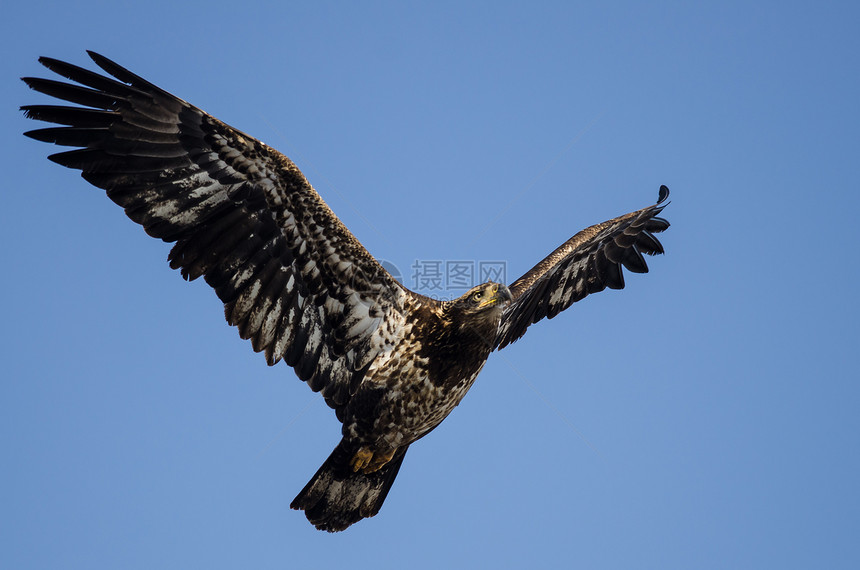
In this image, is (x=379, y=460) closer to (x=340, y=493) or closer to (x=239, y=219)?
(x=340, y=493)

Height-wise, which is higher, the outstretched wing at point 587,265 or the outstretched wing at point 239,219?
the outstretched wing at point 587,265

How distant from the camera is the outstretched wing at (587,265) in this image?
9828 millimetres

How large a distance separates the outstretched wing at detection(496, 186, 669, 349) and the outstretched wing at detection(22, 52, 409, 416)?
1.92 m

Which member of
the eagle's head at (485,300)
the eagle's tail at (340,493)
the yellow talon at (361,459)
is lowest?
the eagle's tail at (340,493)

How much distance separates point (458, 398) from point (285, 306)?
187 centimetres

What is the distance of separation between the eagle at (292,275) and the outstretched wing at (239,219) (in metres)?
0.01

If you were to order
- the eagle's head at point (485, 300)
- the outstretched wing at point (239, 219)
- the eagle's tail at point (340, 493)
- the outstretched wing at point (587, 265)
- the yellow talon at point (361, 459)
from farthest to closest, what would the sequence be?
the outstretched wing at point (587, 265), the eagle's tail at point (340, 493), the yellow talon at point (361, 459), the eagle's head at point (485, 300), the outstretched wing at point (239, 219)

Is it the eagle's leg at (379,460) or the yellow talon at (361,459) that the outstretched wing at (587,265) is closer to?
the eagle's leg at (379,460)

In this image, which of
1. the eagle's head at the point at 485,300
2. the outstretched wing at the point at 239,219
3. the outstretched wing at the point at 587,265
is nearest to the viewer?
the outstretched wing at the point at 239,219

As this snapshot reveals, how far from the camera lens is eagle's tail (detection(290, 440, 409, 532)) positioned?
8781mm

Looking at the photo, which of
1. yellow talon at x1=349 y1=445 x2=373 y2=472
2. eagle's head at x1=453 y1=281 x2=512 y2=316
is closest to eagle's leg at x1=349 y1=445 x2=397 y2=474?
yellow talon at x1=349 y1=445 x2=373 y2=472

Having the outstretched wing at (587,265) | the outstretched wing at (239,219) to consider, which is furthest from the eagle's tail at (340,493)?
the outstretched wing at (587,265)

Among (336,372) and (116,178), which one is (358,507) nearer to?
(336,372)

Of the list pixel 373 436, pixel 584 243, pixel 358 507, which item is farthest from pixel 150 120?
pixel 584 243
